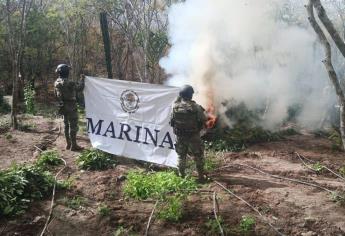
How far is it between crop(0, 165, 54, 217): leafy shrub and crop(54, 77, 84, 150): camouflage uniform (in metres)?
2.29

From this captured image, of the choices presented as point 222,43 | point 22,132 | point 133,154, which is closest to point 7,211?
point 133,154

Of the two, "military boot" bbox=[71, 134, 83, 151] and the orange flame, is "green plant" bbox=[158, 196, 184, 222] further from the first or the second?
the orange flame

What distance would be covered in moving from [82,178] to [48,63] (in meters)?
20.0

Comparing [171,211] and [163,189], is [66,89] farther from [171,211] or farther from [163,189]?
[171,211]

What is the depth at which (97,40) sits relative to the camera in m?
29.3

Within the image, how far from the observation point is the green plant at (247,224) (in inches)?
293

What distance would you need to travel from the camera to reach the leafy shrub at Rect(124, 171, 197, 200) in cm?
866

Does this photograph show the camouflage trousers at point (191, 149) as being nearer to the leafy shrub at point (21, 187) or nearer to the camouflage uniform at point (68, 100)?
the leafy shrub at point (21, 187)

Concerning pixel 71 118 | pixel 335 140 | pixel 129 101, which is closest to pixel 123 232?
pixel 129 101

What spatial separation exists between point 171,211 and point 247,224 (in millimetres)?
1317

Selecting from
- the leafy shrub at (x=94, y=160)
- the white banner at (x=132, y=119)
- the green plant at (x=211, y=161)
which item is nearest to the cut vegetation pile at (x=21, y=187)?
the leafy shrub at (x=94, y=160)

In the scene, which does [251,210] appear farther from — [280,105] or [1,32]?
[1,32]

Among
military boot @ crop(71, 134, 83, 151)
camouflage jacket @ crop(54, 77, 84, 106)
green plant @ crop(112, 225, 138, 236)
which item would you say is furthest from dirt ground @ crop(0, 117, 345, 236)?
camouflage jacket @ crop(54, 77, 84, 106)

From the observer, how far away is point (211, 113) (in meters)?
13.9
